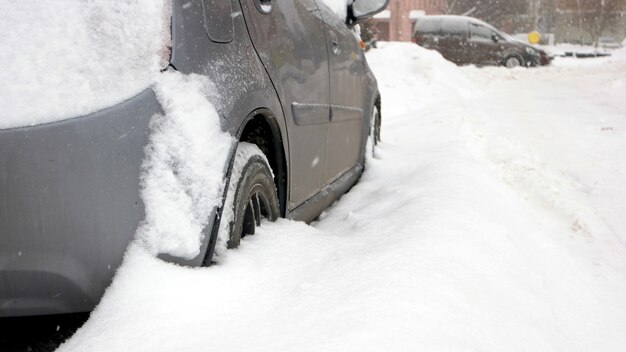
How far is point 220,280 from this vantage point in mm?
1812

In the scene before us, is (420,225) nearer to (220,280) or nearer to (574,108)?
(220,280)

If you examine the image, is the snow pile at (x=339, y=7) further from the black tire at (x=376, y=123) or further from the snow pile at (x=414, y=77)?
the snow pile at (x=414, y=77)

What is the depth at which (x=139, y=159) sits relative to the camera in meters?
1.64

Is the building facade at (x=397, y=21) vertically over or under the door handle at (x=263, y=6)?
under

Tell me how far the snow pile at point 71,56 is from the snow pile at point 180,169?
10 cm

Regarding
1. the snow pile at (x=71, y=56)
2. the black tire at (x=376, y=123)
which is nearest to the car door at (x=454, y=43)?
the black tire at (x=376, y=123)

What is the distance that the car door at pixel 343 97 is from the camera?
331 cm

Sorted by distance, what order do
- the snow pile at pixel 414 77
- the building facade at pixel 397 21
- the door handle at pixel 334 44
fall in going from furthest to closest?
1. the building facade at pixel 397 21
2. the snow pile at pixel 414 77
3. the door handle at pixel 334 44

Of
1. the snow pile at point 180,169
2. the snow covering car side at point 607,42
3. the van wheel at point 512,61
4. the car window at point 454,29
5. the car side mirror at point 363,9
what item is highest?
the car side mirror at point 363,9

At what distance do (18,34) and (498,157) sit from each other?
166 inches

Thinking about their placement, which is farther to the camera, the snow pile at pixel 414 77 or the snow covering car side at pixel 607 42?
the snow covering car side at pixel 607 42

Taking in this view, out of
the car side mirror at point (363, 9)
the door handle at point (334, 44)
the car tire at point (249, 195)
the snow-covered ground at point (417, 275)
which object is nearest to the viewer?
the snow-covered ground at point (417, 275)

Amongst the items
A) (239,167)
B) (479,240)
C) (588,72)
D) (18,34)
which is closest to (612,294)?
(479,240)

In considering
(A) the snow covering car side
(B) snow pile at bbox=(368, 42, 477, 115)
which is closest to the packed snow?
(B) snow pile at bbox=(368, 42, 477, 115)
